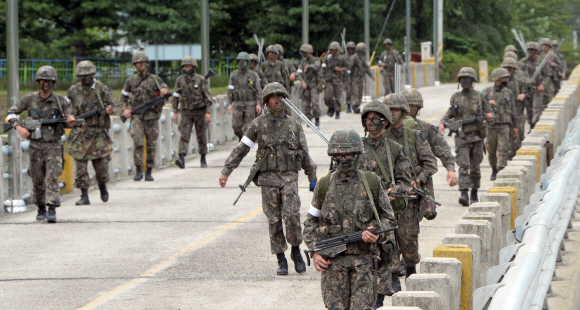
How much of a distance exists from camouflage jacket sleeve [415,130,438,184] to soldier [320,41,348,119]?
694 inches

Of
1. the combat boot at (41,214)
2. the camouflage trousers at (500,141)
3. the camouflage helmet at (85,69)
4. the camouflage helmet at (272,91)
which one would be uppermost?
the camouflage helmet at (85,69)

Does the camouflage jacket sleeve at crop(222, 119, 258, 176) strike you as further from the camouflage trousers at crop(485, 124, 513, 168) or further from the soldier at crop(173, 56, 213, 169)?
the soldier at crop(173, 56, 213, 169)

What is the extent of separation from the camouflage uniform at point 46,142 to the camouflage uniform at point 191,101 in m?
4.96

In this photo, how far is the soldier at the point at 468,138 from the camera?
14.9 metres

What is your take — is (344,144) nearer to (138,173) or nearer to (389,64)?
(138,173)

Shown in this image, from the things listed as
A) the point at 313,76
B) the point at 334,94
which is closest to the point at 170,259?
the point at 313,76

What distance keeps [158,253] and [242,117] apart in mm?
8662

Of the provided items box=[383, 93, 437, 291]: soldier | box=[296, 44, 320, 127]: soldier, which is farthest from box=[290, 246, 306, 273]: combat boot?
box=[296, 44, 320, 127]: soldier

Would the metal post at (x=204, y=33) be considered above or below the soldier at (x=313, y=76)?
above

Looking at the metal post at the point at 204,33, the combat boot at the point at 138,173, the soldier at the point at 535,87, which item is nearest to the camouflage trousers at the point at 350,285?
the combat boot at the point at 138,173

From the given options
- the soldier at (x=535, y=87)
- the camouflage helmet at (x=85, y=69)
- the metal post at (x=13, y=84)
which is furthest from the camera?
the soldier at (x=535, y=87)

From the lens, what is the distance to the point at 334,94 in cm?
2822

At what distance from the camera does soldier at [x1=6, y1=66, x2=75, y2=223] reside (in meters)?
13.3

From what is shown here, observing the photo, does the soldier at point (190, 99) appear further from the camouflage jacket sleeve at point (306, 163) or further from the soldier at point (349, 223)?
the soldier at point (349, 223)
